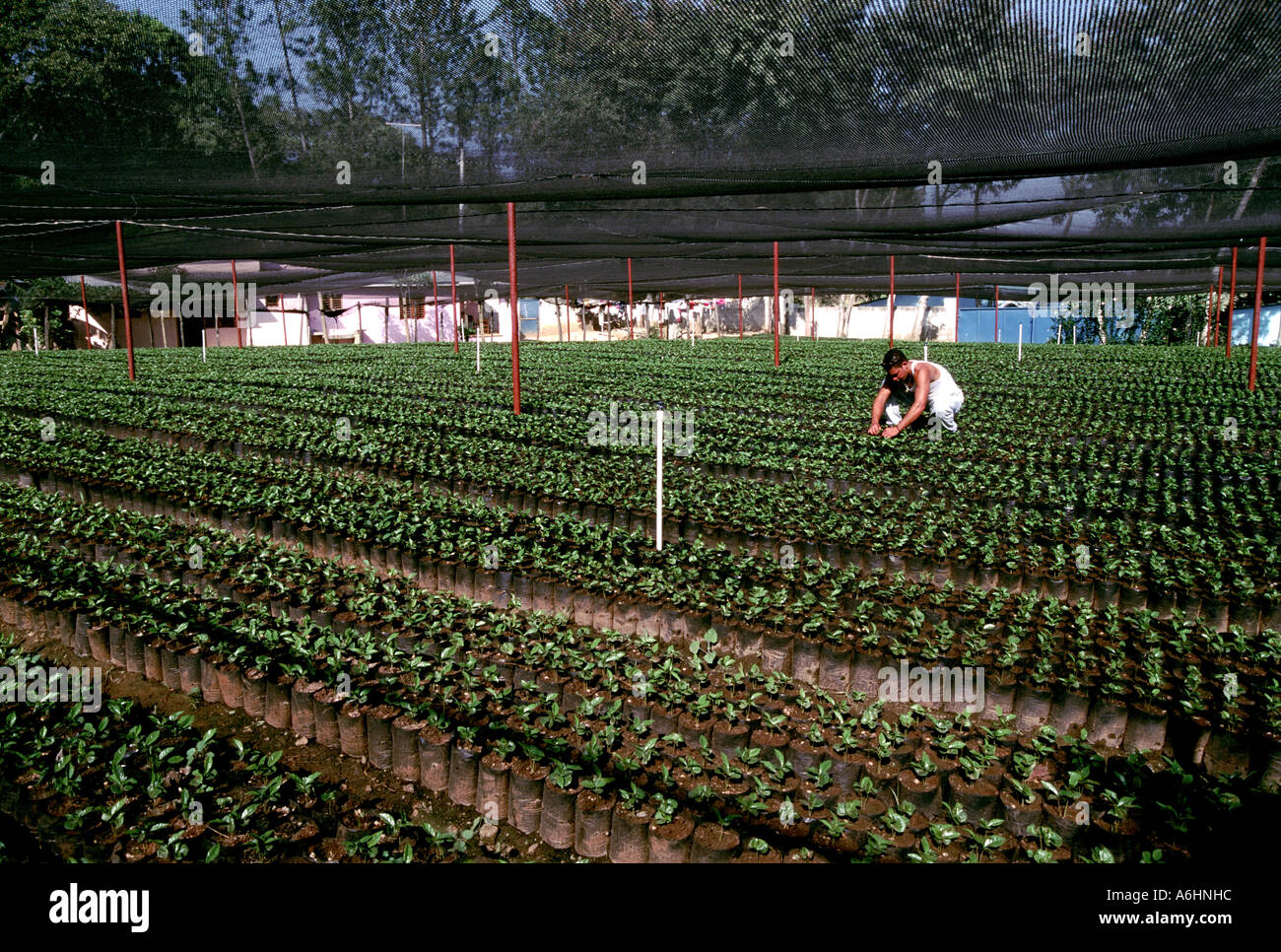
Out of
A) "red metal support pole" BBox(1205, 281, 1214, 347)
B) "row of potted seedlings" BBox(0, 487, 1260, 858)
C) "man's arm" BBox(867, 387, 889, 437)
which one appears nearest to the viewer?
"row of potted seedlings" BBox(0, 487, 1260, 858)

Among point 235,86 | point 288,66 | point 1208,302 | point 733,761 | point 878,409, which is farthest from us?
point 1208,302

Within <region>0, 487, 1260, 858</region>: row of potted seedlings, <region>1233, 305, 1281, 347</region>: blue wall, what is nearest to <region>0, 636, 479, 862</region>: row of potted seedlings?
<region>0, 487, 1260, 858</region>: row of potted seedlings

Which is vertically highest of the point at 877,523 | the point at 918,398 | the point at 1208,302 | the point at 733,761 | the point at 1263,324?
the point at 1208,302

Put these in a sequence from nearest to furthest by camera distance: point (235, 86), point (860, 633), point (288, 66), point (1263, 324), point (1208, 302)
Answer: point (860, 633) → point (288, 66) → point (235, 86) → point (1208, 302) → point (1263, 324)

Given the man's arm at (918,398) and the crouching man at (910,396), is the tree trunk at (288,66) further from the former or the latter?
the man's arm at (918,398)

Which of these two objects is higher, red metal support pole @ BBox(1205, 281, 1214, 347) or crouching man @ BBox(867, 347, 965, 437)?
red metal support pole @ BBox(1205, 281, 1214, 347)

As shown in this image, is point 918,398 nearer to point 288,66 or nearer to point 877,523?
point 877,523

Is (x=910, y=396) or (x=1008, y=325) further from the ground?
(x=1008, y=325)

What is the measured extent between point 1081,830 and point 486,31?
6055mm

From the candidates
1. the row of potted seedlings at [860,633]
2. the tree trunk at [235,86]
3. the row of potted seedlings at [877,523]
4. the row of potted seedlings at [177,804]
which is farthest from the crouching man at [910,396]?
the row of potted seedlings at [177,804]

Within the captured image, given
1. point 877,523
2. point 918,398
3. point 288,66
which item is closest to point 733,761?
point 877,523

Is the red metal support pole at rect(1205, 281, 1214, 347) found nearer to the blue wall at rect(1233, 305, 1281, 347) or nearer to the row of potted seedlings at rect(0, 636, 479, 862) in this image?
the blue wall at rect(1233, 305, 1281, 347)

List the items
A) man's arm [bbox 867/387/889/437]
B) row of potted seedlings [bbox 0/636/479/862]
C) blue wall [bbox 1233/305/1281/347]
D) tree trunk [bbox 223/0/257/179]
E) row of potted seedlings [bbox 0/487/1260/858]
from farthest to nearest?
blue wall [bbox 1233/305/1281/347] < man's arm [bbox 867/387/889/437] < tree trunk [bbox 223/0/257/179] < row of potted seedlings [bbox 0/487/1260/858] < row of potted seedlings [bbox 0/636/479/862]
